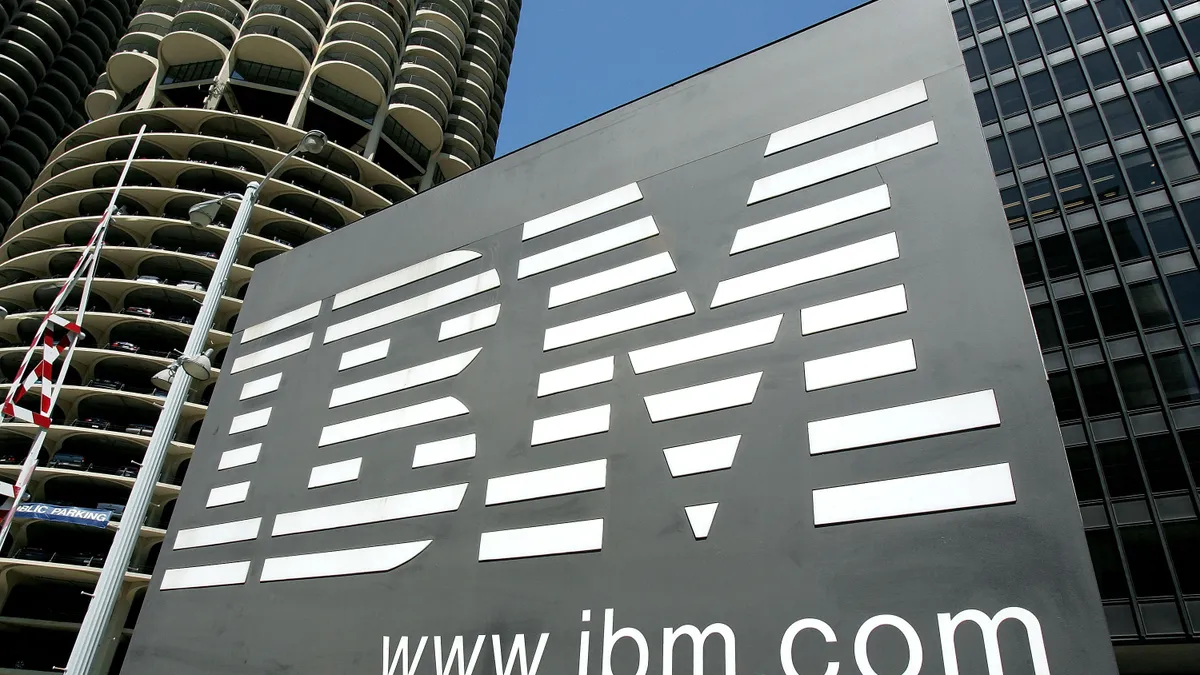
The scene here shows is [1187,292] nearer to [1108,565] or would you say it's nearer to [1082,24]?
[1108,565]

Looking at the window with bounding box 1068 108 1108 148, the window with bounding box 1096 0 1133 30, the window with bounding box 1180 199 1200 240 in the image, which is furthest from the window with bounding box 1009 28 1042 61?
the window with bounding box 1180 199 1200 240

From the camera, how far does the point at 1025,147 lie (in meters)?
34.5

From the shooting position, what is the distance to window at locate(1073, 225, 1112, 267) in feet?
98.4

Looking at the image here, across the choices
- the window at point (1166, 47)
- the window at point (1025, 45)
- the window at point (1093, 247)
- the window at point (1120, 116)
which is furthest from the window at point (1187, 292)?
the window at point (1025, 45)

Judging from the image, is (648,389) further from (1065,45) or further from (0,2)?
(0,2)

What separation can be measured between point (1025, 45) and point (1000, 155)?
6.51 m

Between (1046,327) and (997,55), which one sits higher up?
(997,55)

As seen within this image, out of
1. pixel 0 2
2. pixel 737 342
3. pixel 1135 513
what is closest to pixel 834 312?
pixel 737 342

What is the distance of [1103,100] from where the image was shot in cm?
3288

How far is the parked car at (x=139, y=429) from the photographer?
38.1 metres

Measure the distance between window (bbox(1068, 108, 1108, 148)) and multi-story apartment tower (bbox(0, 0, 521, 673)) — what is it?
36348 mm

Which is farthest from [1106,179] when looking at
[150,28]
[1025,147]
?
[150,28]

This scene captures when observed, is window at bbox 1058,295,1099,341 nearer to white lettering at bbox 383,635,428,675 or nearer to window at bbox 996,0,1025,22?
window at bbox 996,0,1025,22

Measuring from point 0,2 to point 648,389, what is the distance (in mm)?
80529
